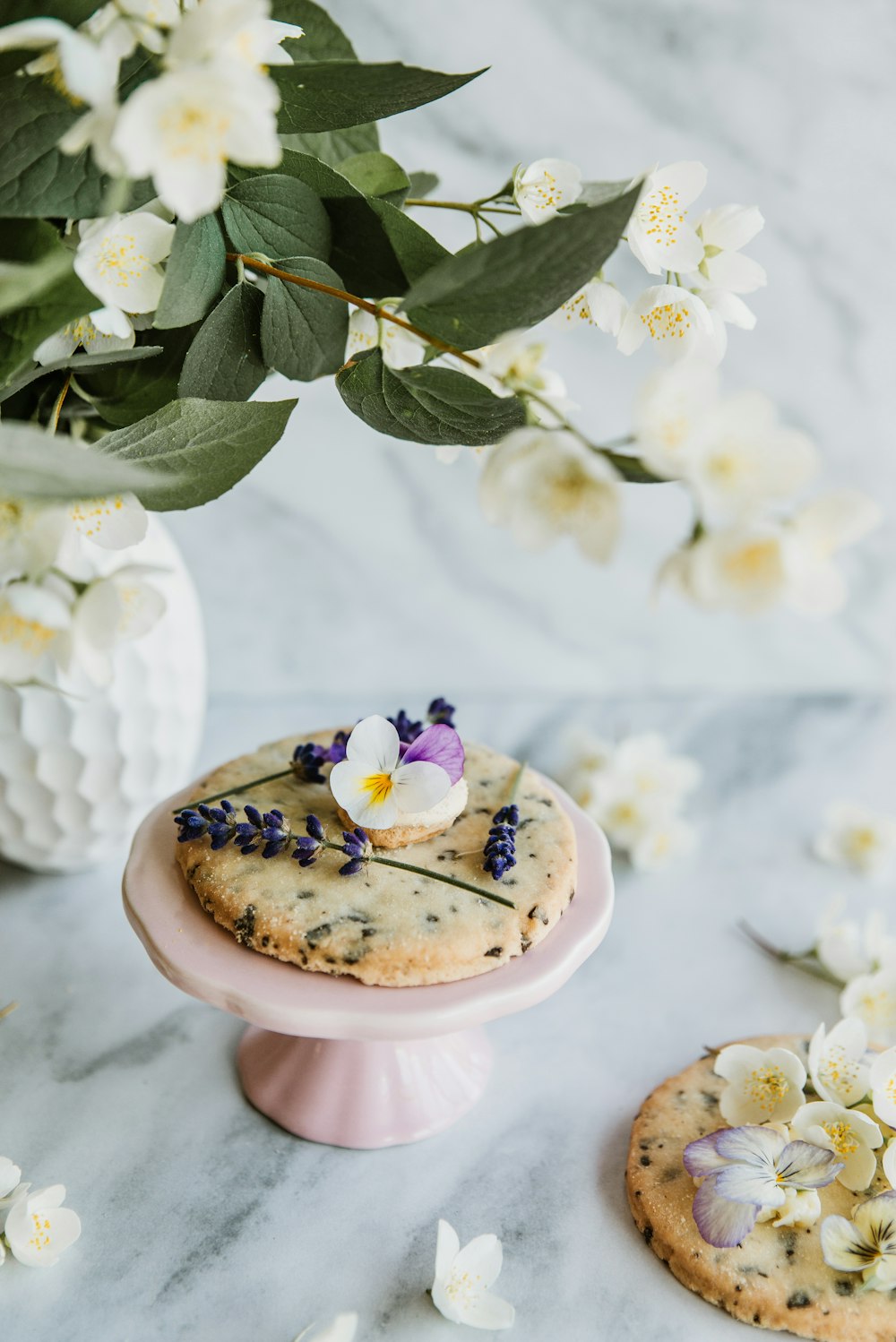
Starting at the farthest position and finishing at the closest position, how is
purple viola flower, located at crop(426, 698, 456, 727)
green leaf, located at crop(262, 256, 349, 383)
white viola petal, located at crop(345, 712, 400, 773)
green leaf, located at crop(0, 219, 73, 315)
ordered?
purple viola flower, located at crop(426, 698, 456, 727), white viola petal, located at crop(345, 712, 400, 773), green leaf, located at crop(262, 256, 349, 383), green leaf, located at crop(0, 219, 73, 315)

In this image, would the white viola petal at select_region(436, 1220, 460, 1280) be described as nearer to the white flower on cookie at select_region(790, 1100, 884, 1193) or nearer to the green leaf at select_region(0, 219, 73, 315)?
the white flower on cookie at select_region(790, 1100, 884, 1193)

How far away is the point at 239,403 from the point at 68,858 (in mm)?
511

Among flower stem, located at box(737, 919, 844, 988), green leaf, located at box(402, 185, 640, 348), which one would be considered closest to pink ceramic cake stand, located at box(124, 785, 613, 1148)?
flower stem, located at box(737, 919, 844, 988)

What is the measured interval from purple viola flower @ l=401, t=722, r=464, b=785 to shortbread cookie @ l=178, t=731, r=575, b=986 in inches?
1.9

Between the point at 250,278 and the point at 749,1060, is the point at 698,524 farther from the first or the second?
the point at 749,1060

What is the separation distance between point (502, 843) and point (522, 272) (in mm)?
343

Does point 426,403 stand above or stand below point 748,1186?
above

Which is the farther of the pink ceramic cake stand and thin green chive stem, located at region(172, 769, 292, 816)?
thin green chive stem, located at region(172, 769, 292, 816)

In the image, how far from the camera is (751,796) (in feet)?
3.81

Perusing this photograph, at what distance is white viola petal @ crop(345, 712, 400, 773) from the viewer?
698 millimetres

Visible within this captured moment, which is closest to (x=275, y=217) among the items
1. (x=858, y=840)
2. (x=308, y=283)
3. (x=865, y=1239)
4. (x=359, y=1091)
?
(x=308, y=283)

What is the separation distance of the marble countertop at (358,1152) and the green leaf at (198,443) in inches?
17.0

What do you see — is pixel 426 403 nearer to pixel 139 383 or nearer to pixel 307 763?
pixel 139 383

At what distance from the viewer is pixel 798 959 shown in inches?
36.6
